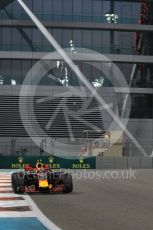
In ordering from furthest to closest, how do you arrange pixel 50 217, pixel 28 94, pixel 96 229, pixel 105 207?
pixel 28 94 < pixel 105 207 < pixel 50 217 < pixel 96 229

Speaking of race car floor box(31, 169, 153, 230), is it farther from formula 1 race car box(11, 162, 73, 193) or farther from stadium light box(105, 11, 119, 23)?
stadium light box(105, 11, 119, 23)

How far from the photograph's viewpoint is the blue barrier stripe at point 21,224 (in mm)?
10547

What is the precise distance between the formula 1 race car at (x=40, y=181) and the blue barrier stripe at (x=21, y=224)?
6725 millimetres

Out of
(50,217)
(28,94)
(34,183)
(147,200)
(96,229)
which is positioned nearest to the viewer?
(96,229)

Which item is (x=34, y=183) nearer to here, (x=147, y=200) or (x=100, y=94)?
(x=147, y=200)

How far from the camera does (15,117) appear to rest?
188 feet

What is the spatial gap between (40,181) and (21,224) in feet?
25.7

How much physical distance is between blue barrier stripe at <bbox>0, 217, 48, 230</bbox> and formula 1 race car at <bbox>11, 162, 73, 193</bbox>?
6.73 meters

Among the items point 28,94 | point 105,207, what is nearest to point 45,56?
point 28,94

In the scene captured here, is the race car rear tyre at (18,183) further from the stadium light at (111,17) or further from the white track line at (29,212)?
the stadium light at (111,17)

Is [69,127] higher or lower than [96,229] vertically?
lower

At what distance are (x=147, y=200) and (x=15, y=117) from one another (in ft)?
137

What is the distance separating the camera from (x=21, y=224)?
434 inches

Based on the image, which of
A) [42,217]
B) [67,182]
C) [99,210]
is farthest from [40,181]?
[42,217]
